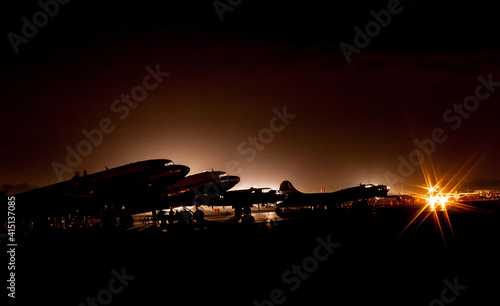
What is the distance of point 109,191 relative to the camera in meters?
39.5

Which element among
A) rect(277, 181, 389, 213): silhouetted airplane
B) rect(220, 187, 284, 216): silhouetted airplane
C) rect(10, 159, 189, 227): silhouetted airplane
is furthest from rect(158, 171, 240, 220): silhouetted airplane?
rect(277, 181, 389, 213): silhouetted airplane

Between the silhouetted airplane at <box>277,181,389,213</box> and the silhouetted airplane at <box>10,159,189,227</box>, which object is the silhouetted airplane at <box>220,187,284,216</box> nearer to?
the silhouetted airplane at <box>277,181,389,213</box>

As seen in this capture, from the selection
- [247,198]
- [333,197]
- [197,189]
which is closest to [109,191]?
[197,189]

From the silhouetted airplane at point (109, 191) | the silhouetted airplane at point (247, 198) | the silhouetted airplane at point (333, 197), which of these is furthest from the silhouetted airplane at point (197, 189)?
the silhouetted airplane at point (333, 197)

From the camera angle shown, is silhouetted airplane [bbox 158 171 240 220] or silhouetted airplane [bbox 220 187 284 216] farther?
silhouetted airplane [bbox 220 187 284 216]

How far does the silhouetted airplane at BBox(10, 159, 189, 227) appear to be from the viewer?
3753 cm

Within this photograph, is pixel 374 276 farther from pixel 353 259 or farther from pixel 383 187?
pixel 383 187

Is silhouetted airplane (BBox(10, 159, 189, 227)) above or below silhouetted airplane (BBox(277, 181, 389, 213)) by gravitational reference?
above

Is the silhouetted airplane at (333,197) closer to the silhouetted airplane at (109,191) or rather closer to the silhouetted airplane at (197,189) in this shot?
the silhouetted airplane at (197,189)

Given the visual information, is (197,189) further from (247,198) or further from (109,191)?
(109,191)

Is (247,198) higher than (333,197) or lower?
higher

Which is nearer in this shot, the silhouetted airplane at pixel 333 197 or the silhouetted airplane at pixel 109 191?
the silhouetted airplane at pixel 109 191

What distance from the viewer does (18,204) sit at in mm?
37156

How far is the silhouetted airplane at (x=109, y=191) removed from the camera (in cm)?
3753
